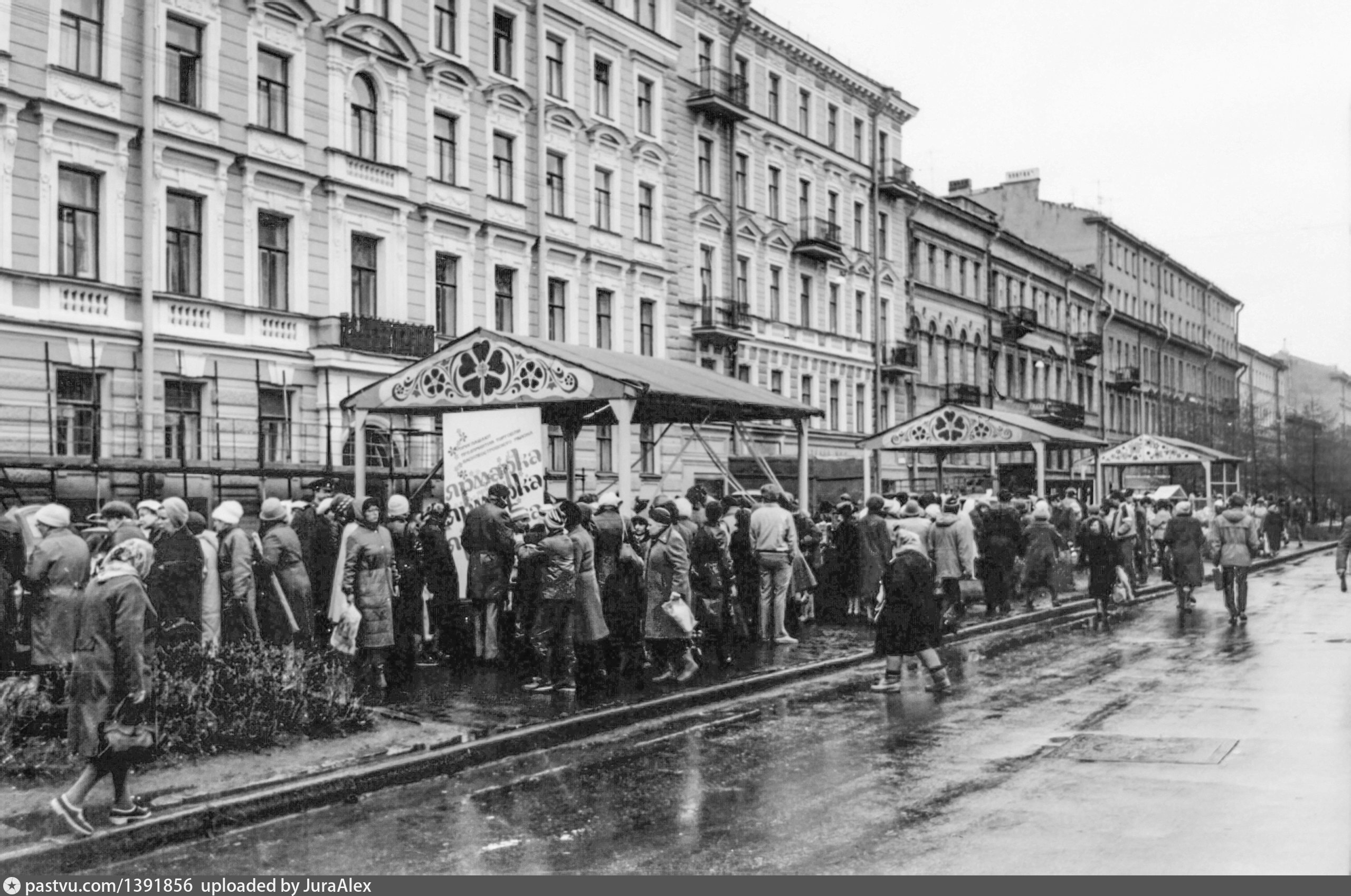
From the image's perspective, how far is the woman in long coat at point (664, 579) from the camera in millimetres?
12344

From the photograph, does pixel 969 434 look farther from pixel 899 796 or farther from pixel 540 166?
pixel 899 796

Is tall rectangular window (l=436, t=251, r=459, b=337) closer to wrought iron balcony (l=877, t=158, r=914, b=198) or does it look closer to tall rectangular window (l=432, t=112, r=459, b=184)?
tall rectangular window (l=432, t=112, r=459, b=184)

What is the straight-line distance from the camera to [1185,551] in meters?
19.3

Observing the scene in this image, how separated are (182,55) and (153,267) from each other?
4089 mm

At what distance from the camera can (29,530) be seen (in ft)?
43.9

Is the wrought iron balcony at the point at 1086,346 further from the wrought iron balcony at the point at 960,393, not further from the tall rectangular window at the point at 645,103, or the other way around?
the tall rectangular window at the point at 645,103

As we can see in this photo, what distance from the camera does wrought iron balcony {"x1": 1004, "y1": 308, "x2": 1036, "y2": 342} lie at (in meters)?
58.2

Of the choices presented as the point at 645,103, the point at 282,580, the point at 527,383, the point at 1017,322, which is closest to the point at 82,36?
the point at 527,383

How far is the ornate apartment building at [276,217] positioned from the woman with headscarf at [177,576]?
8658mm

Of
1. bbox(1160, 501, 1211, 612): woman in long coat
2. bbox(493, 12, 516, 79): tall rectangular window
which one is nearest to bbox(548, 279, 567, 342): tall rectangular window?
bbox(493, 12, 516, 79): tall rectangular window

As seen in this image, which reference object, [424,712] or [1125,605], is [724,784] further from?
[1125,605]

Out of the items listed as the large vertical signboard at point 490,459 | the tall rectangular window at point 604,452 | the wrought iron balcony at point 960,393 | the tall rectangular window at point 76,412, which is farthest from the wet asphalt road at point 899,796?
the wrought iron balcony at point 960,393

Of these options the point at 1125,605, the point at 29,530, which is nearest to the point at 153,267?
the point at 29,530

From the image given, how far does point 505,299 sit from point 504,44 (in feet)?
20.5
